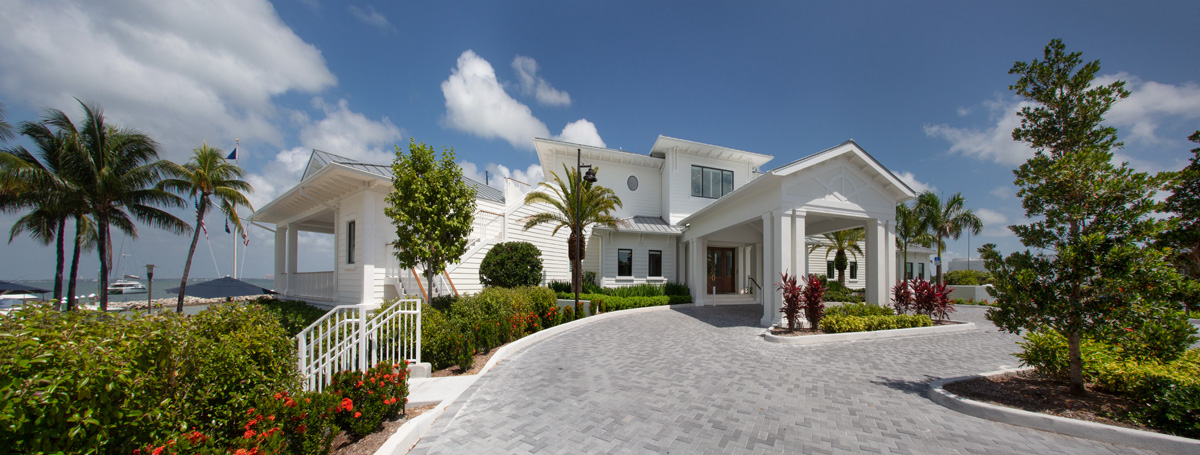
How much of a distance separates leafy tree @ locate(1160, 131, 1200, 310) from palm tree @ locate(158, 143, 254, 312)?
2620 cm

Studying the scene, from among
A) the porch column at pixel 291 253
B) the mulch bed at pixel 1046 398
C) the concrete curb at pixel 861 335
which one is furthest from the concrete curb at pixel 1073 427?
the porch column at pixel 291 253

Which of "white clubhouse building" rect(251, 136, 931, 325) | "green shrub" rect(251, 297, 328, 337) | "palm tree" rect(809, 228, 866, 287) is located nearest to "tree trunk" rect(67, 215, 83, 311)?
"white clubhouse building" rect(251, 136, 931, 325)

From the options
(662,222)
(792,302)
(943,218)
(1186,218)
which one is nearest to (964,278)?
(943,218)

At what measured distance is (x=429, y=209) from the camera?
1005 cm

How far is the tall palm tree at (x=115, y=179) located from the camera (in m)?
15.9

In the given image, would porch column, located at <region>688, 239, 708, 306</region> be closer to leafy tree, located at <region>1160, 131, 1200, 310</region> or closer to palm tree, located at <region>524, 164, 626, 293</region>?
palm tree, located at <region>524, 164, 626, 293</region>

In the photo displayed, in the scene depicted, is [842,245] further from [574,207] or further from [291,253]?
[291,253]

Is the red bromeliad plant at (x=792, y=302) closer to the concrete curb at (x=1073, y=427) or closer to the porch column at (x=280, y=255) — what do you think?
the concrete curb at (x=1073, y=427)

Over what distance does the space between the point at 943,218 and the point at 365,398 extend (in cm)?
3829

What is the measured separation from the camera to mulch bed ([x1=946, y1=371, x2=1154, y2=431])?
4738mm

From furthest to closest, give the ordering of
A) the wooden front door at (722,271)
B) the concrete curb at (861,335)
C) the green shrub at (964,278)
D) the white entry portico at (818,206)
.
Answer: the green shrub at (964,278) < the wooden front door at (722,271) < the white entry portico at (818,206) < the concrete curb at (861,335)

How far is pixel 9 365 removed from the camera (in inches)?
79.9

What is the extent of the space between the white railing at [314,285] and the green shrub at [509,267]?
17.3 ft

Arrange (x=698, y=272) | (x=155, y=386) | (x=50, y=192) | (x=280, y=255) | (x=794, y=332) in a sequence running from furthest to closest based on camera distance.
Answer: (x=280, y=255) < (x=698, y=272) < (x=50, y=192) < (x=794, y=332) < (x=155, y=386)
